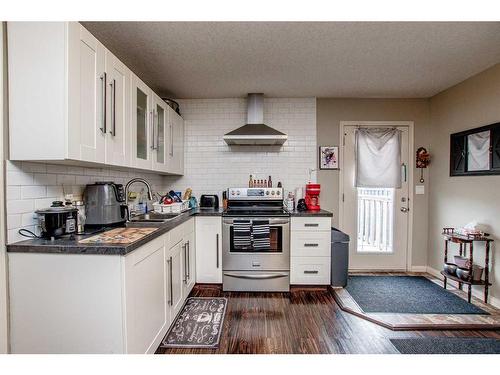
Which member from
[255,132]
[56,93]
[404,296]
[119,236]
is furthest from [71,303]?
[404,296]

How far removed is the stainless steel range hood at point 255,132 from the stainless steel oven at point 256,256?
0.94 meters

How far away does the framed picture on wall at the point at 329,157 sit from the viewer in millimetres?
3559

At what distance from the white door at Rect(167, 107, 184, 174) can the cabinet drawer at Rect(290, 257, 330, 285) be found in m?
1.81

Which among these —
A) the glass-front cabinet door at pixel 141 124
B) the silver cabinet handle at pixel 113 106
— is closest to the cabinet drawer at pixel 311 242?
the glass-front cabinet door at pixel 141 124

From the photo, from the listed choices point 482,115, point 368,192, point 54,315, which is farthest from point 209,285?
point 482,115

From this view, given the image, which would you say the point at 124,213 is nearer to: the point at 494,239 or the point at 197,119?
the point at 197,119

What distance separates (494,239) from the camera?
2.48 m

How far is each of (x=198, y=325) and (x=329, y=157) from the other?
263 cm

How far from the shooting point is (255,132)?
3158 millimetres

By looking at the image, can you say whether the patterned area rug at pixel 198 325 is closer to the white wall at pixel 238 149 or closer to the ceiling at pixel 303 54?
the white wall at pixel 238 149

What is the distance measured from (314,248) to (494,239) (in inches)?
67.5

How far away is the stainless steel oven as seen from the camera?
112 inches

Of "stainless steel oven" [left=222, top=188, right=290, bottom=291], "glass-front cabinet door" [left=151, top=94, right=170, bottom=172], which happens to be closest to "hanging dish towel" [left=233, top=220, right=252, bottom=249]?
"stainless steel oven" [left=222, top=188, right=290, bottom=291]

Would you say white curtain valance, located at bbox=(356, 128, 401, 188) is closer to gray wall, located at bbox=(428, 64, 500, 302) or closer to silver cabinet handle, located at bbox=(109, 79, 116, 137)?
gray wall, located at bbox=(428, 64, 500, 302)
